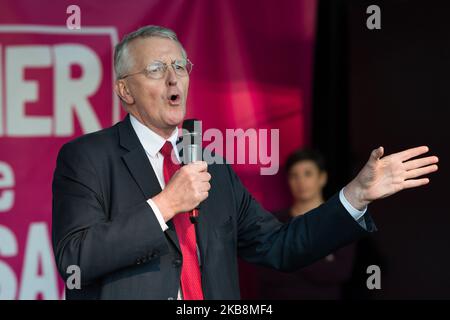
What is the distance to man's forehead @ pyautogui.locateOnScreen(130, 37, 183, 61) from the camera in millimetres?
2973

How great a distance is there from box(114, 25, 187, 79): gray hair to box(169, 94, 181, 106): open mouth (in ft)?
0.51

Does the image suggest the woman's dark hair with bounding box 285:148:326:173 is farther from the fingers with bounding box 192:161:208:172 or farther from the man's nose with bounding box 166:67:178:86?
the fingers with bounding box 192:161:208:172

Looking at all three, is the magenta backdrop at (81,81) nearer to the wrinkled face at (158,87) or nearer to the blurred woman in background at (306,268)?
the blurred woman in background at (306,268)

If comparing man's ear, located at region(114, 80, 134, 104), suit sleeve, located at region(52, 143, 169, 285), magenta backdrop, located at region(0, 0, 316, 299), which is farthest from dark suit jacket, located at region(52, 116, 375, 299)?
magenta backdrop, located at region(0, 0, 316, 299)

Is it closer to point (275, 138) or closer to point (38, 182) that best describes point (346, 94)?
point (275, 138)

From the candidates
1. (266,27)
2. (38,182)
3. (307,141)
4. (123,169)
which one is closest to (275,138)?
(307,141)

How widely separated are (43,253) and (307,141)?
1.75 metres

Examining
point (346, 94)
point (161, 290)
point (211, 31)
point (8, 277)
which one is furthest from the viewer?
point (346, 94)

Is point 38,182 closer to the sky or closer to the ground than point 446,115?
closer to the ground

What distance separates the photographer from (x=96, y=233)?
262cm

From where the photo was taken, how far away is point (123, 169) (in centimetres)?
286

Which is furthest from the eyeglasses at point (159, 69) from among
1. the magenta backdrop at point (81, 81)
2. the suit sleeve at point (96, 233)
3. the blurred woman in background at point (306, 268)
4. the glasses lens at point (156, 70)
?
the blurred woman in background at point (306, 268)

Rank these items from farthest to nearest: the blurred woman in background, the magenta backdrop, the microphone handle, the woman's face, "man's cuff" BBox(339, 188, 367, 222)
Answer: the woman's face
the blurred woman in background
the magenta backdrop
"man's cuff" BBox(339, 188, 367, 222)
the microphone handle

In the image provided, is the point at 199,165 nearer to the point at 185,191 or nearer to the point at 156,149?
the point at 185,191
